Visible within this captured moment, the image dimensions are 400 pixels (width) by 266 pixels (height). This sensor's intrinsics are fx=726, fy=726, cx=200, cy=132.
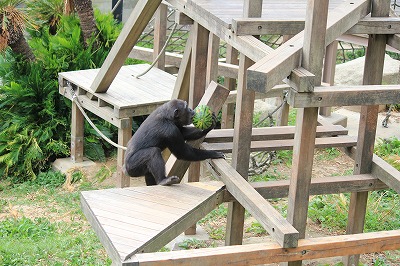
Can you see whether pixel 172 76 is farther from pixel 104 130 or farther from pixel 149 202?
pixel 149 202

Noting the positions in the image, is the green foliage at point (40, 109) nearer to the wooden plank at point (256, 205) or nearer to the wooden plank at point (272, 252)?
the wooden plank at point (256, 205)

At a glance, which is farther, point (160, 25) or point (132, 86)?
point (160, 25)

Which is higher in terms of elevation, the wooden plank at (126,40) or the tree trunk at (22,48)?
the wooden plank at (126,40)

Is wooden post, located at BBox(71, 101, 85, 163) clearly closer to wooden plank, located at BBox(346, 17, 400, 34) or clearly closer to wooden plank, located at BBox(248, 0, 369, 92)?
wooden plank, located at BBox(346, 17, 400, 34)

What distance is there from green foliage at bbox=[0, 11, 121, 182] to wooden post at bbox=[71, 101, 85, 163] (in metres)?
0.22

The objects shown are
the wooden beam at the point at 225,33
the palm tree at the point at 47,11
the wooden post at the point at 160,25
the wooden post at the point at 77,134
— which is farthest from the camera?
the palm tree at the point at 47,11

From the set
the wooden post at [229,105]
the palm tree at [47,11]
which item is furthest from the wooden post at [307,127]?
the palm tree at [47,11]

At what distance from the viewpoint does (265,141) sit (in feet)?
23.7

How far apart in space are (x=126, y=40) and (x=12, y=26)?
11.3ft

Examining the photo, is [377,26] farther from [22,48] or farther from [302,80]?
[22,48]

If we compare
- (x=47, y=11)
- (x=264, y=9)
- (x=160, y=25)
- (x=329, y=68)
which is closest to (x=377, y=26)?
(x=264, y=9)

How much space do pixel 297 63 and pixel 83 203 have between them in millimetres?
2024

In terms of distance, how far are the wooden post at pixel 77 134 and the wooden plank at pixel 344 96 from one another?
5939 mm

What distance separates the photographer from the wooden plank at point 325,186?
6410 mm
